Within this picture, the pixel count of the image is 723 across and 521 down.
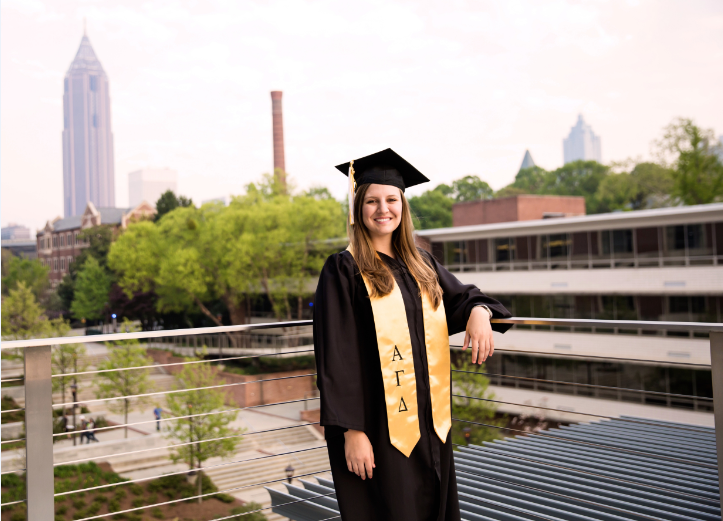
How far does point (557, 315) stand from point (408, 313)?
22334 millimetres

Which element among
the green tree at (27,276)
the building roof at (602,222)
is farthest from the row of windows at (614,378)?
the green tree at (27,276)

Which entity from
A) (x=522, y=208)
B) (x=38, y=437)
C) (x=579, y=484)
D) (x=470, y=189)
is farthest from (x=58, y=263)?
(x=579, y=484)

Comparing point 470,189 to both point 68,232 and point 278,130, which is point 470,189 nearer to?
point 278,130

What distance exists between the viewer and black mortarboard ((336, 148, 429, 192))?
2365 mm

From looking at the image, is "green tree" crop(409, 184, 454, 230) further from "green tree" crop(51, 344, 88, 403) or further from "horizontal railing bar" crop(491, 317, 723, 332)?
"horizontal railing bar" crop(491, 317, 723, 332)

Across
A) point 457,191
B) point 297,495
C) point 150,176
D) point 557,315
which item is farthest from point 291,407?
point 150,176

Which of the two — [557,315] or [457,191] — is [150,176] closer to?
[457,191]

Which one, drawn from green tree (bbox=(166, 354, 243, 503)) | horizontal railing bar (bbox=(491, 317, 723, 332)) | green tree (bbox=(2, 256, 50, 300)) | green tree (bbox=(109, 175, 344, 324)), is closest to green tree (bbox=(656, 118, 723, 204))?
green tree (bbox=(109, 175, 344, 324))

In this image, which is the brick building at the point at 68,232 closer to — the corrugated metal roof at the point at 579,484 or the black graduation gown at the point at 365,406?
the corrugated metal roof at the point at 579,484

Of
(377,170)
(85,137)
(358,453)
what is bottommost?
(358,453)

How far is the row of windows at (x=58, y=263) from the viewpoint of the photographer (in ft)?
202

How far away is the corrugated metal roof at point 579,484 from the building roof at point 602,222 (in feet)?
56.5

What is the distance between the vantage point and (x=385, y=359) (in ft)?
7.25

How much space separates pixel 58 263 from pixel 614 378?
57777 mm
